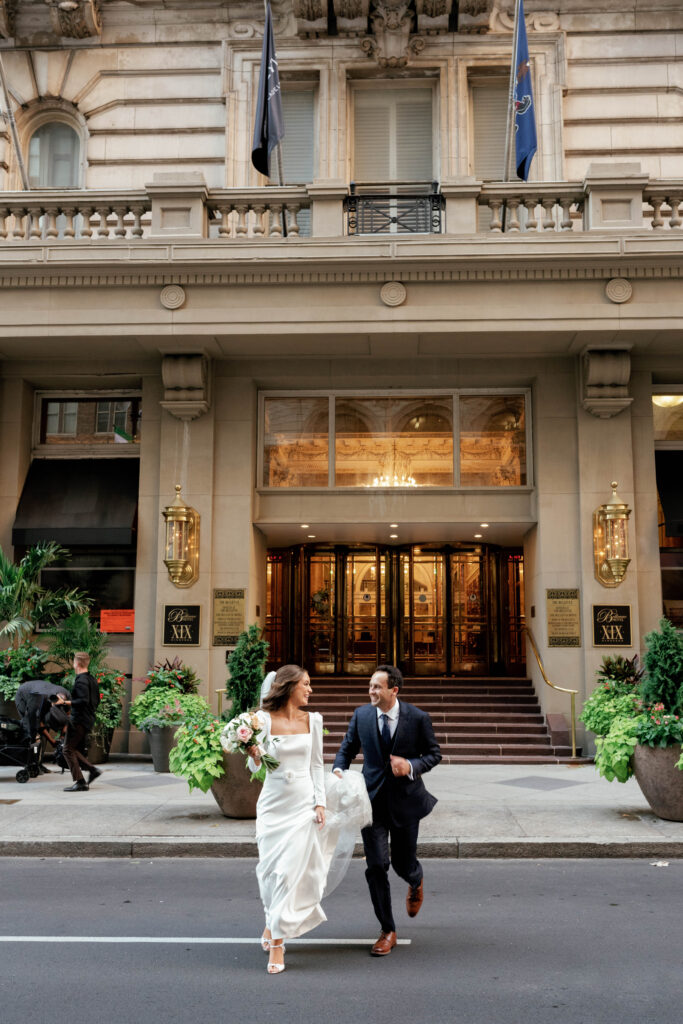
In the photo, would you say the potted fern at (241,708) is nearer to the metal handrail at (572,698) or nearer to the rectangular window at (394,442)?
the rectangular window at (394,442)

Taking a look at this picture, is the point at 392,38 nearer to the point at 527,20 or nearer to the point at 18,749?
the point at 527,20

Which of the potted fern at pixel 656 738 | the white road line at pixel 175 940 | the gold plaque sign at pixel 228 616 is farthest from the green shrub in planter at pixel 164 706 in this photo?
the white road line at pixel 175 940

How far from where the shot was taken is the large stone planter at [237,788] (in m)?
10.3

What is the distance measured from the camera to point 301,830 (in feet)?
19.2

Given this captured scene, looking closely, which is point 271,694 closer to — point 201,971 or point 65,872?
point 201,971

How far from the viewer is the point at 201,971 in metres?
5.71

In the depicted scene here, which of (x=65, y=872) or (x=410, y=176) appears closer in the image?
(x=65, y=872)

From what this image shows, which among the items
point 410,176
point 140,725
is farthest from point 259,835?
point 410,176

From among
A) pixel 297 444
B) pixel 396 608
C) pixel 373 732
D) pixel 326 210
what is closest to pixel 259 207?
pixel 326 210

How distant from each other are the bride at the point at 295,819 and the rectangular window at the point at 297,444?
10319mm

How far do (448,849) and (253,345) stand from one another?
8.77 m

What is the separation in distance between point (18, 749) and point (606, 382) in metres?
10.1

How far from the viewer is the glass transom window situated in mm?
16375

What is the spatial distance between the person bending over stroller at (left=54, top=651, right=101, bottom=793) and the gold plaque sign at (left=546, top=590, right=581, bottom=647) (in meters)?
7.06
